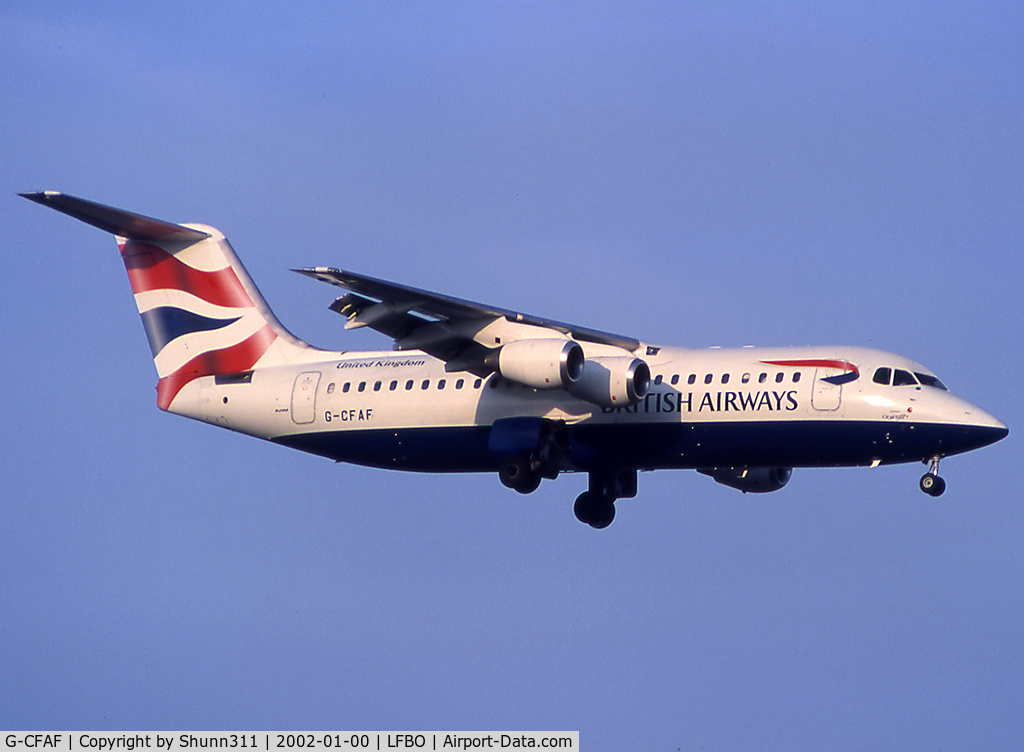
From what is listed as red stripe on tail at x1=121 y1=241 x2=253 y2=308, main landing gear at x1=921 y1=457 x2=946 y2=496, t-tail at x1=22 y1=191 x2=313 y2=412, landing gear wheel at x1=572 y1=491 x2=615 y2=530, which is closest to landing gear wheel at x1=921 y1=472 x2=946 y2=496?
main landing gear at x1=921 y1=457 x2=946 y2=496

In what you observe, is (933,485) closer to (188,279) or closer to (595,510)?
(595,510)

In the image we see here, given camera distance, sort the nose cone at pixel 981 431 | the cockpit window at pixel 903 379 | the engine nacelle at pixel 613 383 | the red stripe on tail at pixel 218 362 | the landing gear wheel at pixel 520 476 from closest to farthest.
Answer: the nose cone at pixel 981 431 < the cockpit window at pixel 903 379 < the engine nacelle at pixel 613 383 < the landing gear wheel at pixel 520 476 < the red stripe on tail at pixel 218 362

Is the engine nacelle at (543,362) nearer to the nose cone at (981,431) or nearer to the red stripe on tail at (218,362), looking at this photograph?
the nose cone at (981,431)

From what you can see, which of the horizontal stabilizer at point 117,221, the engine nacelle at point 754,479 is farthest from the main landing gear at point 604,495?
the horizontal stabilizer at point 117,221

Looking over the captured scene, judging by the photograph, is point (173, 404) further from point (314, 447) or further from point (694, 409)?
point (694, 409)

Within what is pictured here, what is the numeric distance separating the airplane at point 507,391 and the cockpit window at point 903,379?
1.0 inches

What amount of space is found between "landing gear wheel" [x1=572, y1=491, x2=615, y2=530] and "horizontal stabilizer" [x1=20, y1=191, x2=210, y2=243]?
27.3ft

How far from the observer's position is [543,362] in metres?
26.9

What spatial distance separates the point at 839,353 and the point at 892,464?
6.09ft

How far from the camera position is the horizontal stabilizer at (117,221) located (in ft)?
93.7

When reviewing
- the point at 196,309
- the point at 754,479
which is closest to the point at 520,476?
the point at 754,479

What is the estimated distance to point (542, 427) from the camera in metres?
28.5

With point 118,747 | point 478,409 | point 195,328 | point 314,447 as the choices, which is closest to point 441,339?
point 478,409

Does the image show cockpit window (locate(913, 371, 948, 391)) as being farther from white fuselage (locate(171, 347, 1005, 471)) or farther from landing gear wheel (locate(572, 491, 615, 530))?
landing gear wheel (locate(572, 491, 615, 530))
